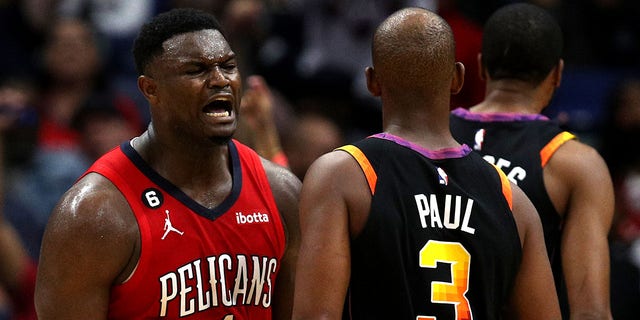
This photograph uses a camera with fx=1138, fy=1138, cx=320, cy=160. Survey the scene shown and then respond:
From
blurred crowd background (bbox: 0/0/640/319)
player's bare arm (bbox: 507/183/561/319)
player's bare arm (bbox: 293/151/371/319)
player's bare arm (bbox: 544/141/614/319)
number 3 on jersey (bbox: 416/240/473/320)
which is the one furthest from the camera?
blurred crowd background (bbox: 0/0/640/319)

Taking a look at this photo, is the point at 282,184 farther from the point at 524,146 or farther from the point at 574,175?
the point at 574,175

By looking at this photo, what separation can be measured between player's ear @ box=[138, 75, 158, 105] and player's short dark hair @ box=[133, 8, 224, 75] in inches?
1.6

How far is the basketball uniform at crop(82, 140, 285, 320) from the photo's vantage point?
3.90 metres

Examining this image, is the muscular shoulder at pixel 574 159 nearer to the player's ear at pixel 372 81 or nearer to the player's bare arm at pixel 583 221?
the player's bare arm at pixel 583 221

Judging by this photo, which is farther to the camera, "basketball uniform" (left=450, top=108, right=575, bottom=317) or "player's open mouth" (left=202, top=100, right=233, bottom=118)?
"basketball uniform" (left=450, top=108, right=575, bottom=317)

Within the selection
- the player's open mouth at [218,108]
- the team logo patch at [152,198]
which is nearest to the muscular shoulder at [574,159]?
the player's open mouth at [218,108]

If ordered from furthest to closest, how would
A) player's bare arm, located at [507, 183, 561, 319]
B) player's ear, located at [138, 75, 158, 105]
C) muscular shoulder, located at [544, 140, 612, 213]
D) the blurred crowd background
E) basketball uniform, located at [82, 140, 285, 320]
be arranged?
the blurred crowd background → muscular shoulder, located at [544, 140, 612, 213] → player's ear, located at [138, 75, 158, 105] → basketball uniform, located at [82, 140, 285, 320] → player's bare arm, located at [507, 183, 561, 319]

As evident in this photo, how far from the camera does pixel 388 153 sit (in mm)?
3533

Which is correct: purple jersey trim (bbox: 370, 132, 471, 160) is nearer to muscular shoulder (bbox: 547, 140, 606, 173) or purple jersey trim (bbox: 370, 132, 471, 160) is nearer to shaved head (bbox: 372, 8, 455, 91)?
shaved head (bbox: 372, 8, 455, 91)

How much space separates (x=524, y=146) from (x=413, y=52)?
41.0 inches

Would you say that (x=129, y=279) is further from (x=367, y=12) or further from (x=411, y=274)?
(x=367, y=12)

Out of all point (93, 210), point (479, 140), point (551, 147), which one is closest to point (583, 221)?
point (551, 147)

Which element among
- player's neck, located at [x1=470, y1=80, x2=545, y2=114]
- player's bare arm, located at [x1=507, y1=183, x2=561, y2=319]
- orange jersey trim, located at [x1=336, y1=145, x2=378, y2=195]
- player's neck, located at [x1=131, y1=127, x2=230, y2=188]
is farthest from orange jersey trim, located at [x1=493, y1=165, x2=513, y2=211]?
player's neck, located at [x1=131, y1=127, x2=230, y2=188]

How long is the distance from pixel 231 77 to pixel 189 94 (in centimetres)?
17
